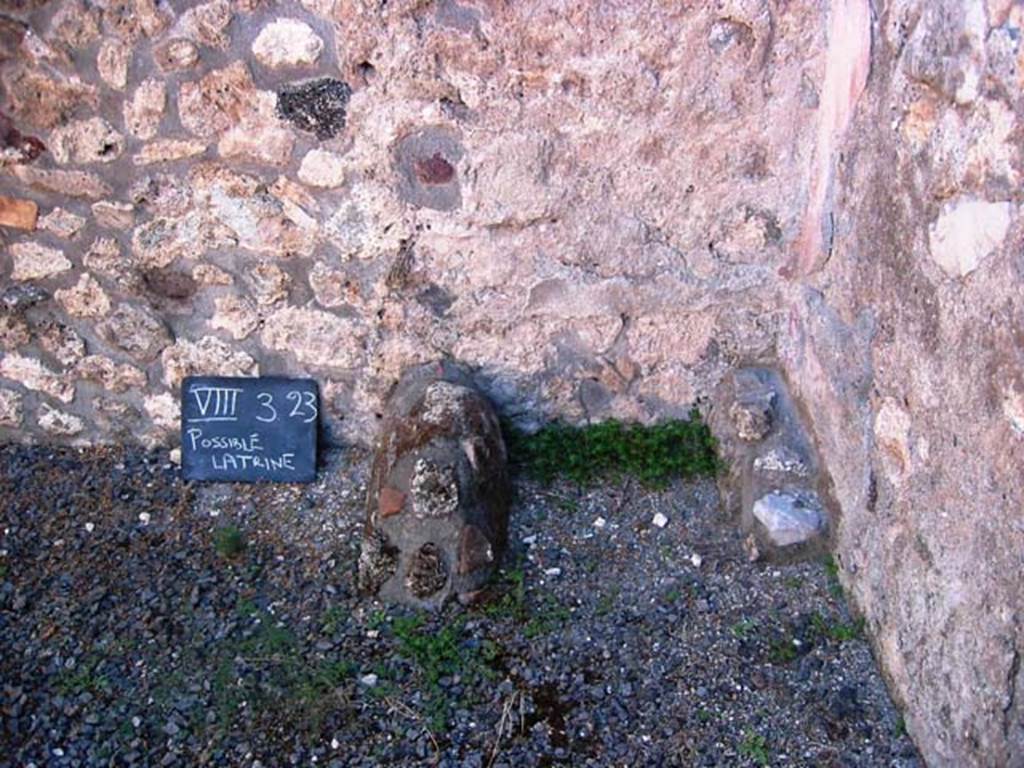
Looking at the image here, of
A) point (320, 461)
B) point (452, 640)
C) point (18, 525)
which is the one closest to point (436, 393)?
point (320, 461)

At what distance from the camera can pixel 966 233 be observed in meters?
2.12

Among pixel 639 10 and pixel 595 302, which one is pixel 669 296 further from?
pixel 639 10

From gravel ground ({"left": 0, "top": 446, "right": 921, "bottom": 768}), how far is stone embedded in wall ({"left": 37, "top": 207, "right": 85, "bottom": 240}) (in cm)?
70

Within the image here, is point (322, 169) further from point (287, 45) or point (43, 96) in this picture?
point (43, 96)

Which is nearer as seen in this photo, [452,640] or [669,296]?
[452,640]

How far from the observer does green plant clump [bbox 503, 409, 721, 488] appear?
3.32 meters

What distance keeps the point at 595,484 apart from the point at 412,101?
1.21 m

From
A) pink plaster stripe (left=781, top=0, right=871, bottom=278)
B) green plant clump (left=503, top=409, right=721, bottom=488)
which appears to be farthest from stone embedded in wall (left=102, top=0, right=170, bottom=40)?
pink plaster stripe (left=781, top=0, right=871, bottom=278)

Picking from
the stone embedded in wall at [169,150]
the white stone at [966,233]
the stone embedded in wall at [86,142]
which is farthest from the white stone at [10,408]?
the white stone at [966,233]

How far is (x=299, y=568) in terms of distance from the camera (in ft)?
9.94

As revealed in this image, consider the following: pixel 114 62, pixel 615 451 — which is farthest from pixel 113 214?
pixel 615 451

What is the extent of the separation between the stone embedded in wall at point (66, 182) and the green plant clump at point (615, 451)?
1.32 meters

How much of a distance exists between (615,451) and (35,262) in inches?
68.9

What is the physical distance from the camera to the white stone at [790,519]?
298 cm
